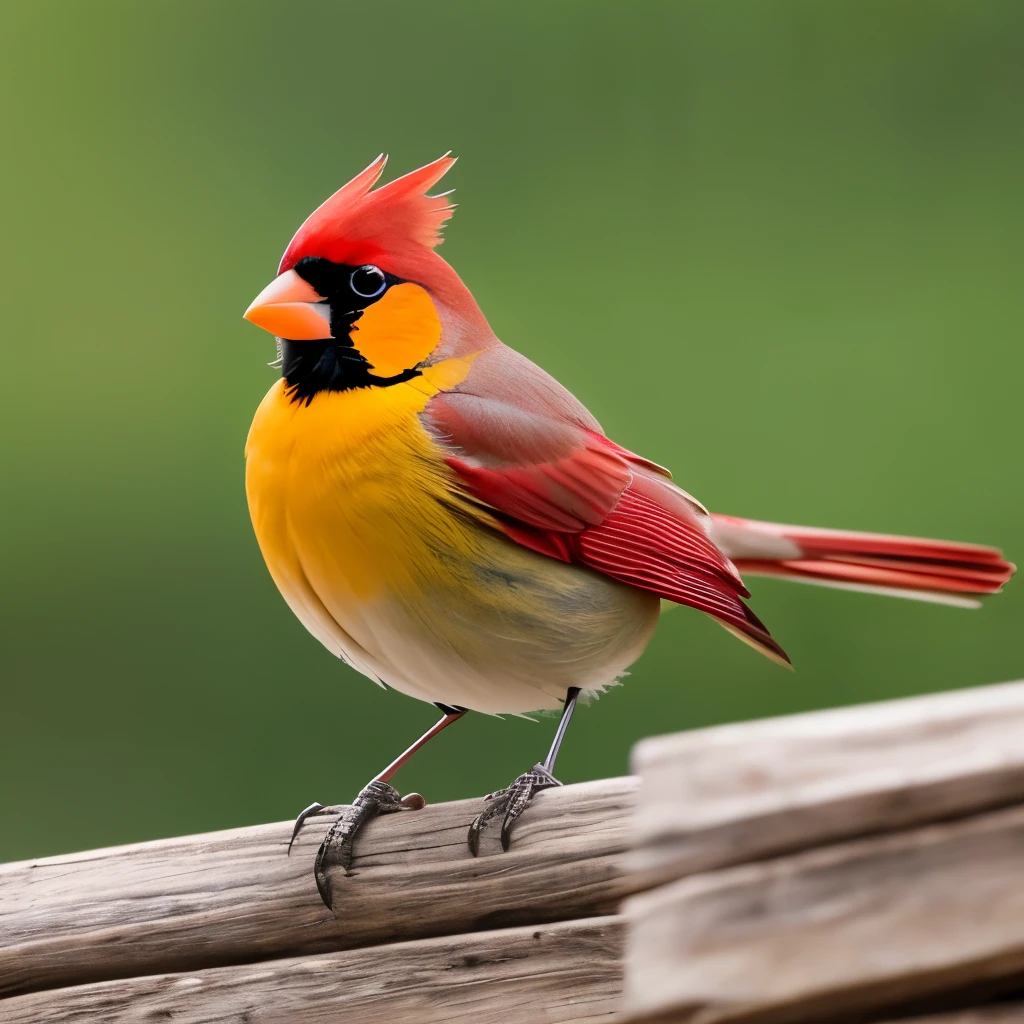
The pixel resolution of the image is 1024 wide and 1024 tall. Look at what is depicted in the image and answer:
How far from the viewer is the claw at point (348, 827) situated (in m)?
1.25

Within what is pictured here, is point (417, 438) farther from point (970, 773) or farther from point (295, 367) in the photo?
point (970, 773)

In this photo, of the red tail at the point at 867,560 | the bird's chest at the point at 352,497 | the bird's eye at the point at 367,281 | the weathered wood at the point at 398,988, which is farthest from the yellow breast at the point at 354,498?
the red tail at the point at 867,560

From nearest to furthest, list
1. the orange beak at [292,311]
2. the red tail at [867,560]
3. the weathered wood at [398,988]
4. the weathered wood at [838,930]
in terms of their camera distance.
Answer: the weathered wood at [838,930] < the weathered wood at [398,988] < the orange beak at [292,311] < the red tail at [867,560]

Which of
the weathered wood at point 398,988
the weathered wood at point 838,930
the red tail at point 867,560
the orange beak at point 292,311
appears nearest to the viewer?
the weathered wood at point 838,930

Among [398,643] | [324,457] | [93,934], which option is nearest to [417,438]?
[324,457]

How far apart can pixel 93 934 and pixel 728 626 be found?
749mm

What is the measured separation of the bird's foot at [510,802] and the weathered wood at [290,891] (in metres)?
0.01

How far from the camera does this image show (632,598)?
4.53 ft

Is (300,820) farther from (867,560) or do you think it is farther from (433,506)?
(867,560)

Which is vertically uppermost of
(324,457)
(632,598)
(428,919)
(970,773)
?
(324,457)

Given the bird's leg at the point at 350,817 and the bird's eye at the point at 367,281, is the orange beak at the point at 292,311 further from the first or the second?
the bird's leg at the point at 350,817

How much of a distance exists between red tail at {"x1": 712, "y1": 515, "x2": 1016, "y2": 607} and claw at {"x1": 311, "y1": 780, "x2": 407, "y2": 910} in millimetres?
548

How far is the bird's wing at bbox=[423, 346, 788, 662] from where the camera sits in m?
1.32

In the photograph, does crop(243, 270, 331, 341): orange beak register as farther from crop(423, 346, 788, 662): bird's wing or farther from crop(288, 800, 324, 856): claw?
crop(288, 800, 324, 856): claw
